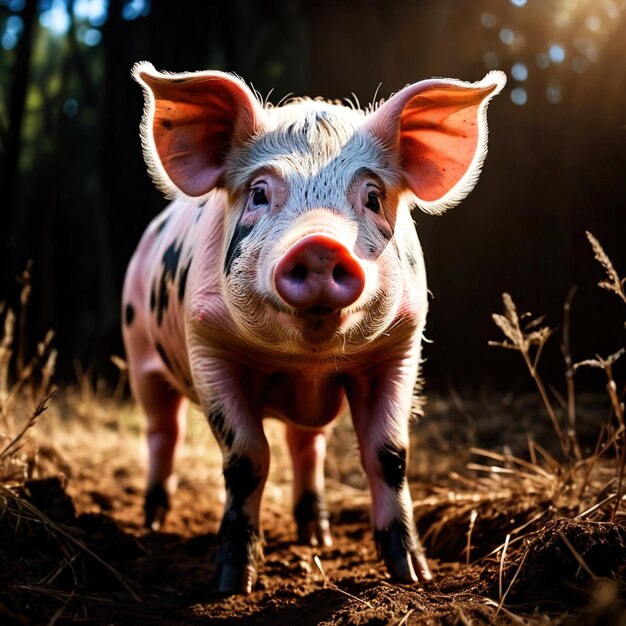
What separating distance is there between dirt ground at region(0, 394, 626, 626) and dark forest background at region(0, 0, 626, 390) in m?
2.29

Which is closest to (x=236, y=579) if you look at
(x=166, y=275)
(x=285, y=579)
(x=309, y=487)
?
(x=285, y=579)

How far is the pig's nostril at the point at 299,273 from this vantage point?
2258 millimetres

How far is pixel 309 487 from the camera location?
3.88 meters

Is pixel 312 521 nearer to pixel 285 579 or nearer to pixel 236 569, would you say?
pixel 285 579

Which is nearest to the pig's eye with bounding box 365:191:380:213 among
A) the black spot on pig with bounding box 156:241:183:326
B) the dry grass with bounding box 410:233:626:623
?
the dry grass with bounding box 410:233:626:623

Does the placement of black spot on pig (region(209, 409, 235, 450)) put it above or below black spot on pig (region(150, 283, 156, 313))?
below

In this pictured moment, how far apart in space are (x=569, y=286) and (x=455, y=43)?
281 centimetres

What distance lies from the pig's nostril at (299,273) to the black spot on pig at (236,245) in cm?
43

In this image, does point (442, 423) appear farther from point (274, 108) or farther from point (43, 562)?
point (43, 562)

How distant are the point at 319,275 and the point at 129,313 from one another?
2608 millimetres

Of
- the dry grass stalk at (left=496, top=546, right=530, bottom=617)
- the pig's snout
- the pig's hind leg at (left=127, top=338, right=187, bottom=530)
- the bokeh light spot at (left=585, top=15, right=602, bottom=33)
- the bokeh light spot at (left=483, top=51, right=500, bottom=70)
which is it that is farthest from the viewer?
the bokeh light spot at (left=483, top=51, right=500, bottom=70)

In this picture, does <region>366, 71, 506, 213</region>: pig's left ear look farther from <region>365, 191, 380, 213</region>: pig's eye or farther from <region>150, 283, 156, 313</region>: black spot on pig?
<region>150, 283, 156, 313</region>: black spot on pig

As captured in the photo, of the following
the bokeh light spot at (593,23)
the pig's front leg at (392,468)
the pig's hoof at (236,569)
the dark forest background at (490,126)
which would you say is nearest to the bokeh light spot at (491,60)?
the dark forest background at (490,126)

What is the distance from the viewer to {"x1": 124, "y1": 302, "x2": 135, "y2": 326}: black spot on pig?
454cm
